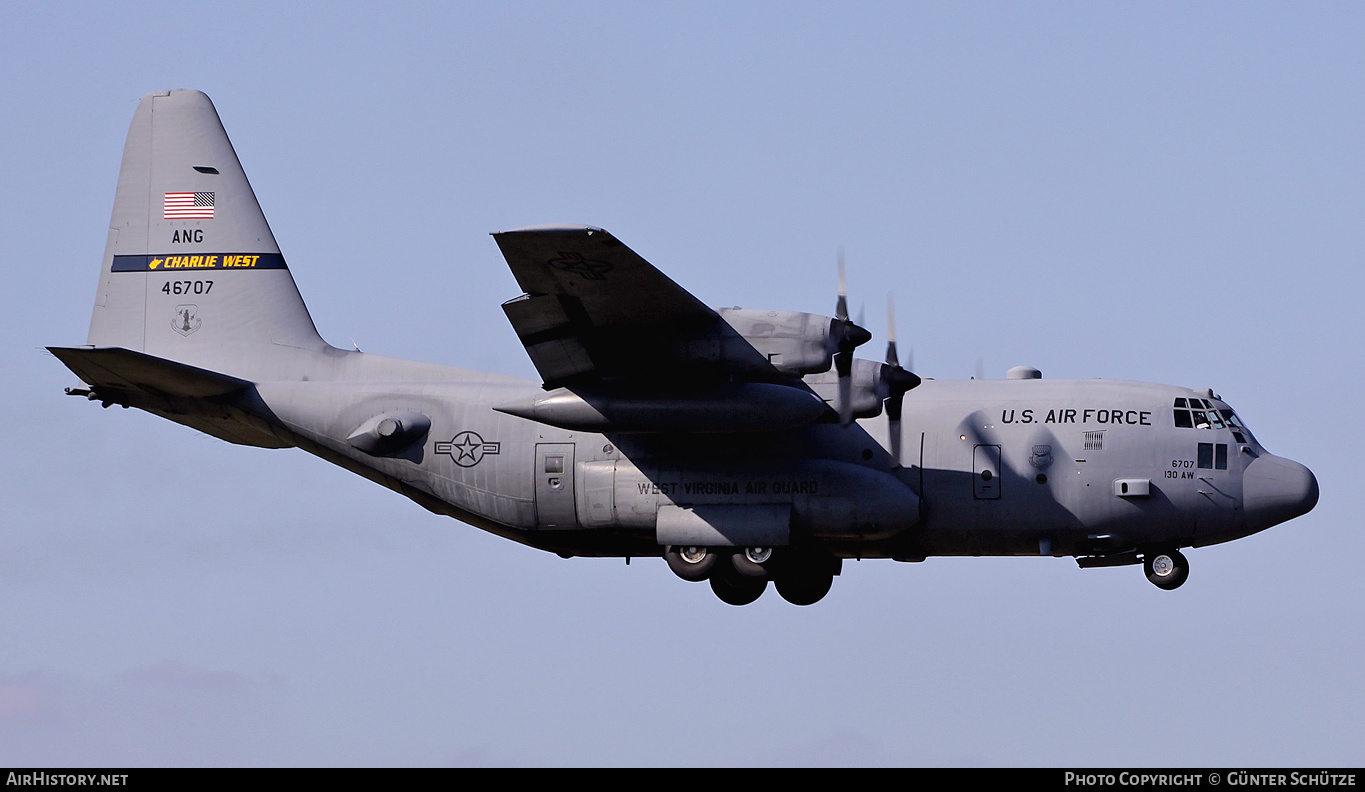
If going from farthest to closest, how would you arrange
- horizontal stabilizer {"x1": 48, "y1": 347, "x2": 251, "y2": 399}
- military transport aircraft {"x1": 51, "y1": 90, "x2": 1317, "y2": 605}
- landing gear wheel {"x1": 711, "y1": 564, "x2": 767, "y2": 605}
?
landing gear wheel {"x1": 711, "y1": 564, "x2": 767, "y2": 605} < horizontal stabilizer {"x1": 48, "y1": 347, "x2": 251, "y2": 399} < military transport aircraft {"x1": 51, "y1": 90, "x2": 1317, "y2": 605}

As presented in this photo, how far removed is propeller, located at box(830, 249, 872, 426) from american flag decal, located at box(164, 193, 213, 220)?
9939 millimetres

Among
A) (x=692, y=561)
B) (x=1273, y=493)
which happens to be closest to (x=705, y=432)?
(x=692, y=561)

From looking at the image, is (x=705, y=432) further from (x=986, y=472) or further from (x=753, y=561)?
(x=986, y=472)

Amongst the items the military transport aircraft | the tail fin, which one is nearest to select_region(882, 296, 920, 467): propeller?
the military transport aircraft

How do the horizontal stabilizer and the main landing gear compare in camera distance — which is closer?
the horizontal stabilizer

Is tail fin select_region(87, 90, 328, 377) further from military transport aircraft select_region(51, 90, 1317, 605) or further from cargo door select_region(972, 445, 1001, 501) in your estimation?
cargo door select_region(972, 445, 1001, 501)

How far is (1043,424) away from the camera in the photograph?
22.2 metres

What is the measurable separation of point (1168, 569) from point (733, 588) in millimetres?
5753

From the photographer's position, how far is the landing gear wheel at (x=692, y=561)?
2228cm

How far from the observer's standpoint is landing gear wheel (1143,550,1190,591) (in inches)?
867

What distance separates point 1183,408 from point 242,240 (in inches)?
532

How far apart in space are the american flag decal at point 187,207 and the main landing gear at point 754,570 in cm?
878
